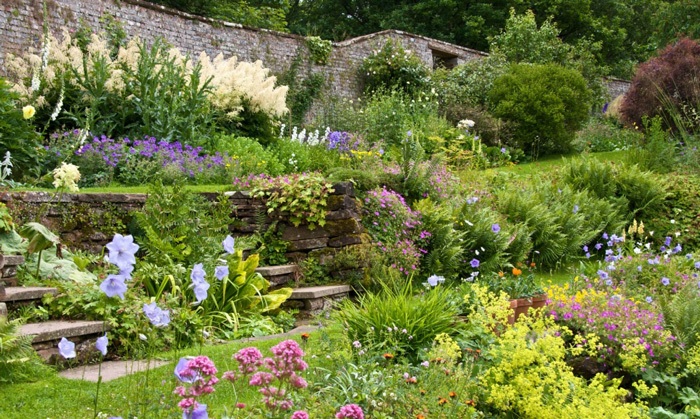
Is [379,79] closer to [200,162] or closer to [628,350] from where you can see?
[200,162]

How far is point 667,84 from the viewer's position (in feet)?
46.8

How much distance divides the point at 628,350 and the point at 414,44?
50.4 feet

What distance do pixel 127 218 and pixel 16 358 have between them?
8.08 ft

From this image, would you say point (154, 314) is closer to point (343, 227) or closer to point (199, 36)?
point (343, 227)

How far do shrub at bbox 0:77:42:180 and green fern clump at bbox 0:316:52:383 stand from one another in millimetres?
3346

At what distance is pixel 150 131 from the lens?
866 cm

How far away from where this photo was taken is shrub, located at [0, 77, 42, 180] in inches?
265

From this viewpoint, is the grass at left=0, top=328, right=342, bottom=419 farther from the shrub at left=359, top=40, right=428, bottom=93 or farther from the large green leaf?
the shrub at left=359, top=40, right=428, bottom=93

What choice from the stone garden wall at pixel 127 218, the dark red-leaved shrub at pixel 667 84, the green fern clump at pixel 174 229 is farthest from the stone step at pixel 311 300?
the dark red-leaved shrub at pixel 667 84

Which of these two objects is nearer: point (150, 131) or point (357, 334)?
point (357, 334)

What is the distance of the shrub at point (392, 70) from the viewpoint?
1711 cm

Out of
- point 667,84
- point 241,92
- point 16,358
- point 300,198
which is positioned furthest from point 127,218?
point 667,84

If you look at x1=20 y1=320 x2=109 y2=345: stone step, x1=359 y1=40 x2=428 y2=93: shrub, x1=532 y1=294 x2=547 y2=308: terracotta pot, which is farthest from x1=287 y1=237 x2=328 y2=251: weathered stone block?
x1=359 y1=40 x2=428 y2=93: shrub

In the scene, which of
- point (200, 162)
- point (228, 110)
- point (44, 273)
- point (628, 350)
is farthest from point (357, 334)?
point (228, 110)
